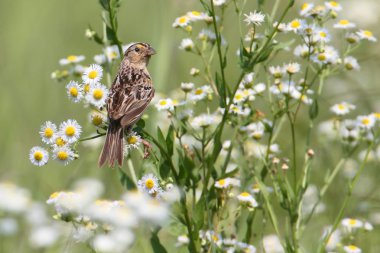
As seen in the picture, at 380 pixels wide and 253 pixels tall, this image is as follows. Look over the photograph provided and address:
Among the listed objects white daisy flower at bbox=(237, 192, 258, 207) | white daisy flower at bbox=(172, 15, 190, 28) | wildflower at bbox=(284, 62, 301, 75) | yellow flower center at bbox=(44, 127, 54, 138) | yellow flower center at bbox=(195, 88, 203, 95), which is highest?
white daisy flower at bbox=(172, 15, 190, 28)

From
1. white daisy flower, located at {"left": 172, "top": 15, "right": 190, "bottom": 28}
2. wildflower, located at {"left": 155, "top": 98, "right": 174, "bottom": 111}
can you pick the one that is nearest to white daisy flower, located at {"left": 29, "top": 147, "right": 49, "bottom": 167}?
wildflower, located at {"left": 155, "top": 98, "right": 174, "bottom": 111}

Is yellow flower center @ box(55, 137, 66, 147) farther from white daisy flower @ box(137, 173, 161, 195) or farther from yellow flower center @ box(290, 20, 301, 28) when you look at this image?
yellow flower center @ box(290, 20, 301, 28)

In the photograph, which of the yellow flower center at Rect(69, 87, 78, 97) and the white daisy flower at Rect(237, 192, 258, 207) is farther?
the white daisy flower at Rect(237, 192, 258, 207)

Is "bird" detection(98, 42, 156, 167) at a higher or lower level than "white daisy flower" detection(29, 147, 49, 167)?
higher

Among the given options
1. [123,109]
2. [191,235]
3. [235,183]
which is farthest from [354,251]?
[123,109]

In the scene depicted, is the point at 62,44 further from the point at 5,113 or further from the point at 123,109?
the point at 123,109

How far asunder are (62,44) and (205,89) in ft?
10.7

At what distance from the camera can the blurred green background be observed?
4156 millimetres

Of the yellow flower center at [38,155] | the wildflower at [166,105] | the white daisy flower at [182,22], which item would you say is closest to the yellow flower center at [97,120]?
the yellow flower center at [38,155]

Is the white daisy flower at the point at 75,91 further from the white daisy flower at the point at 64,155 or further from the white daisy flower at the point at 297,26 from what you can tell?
the white daisy flower at the point at 297,26

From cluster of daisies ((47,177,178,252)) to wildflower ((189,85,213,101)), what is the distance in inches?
22.1

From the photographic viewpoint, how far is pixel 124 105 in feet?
8.11

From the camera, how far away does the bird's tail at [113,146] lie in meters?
2.31

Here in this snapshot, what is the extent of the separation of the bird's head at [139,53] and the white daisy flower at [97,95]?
735 mm
